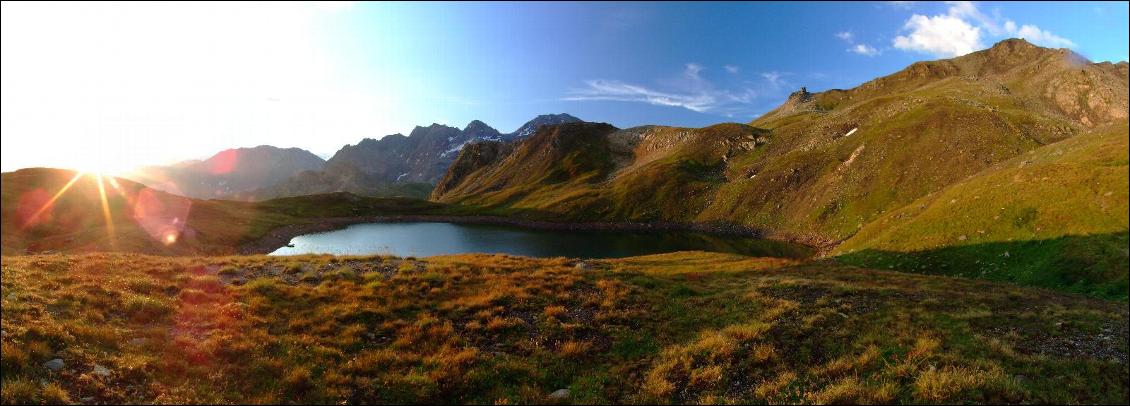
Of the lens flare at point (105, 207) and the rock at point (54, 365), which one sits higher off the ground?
the lens flare at point (105, 207)

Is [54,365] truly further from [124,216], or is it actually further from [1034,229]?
[124,216]

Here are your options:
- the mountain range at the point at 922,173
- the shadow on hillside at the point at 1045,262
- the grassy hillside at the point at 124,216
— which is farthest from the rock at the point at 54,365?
the shadow on hillside at the point at 1045,262

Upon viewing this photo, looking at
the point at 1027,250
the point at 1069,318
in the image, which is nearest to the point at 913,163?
the point at 1027,250

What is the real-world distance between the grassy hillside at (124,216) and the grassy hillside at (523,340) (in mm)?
2983

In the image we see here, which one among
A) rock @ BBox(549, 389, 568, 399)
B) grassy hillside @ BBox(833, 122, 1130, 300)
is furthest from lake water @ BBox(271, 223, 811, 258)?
rock @ BBox(549, 389, 568, 399)

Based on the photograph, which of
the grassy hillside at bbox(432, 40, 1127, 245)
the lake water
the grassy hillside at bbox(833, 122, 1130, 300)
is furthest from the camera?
the lake water

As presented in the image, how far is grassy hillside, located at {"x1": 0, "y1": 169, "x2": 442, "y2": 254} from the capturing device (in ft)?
55.0

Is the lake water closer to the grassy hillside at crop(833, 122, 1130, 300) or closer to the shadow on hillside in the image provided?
the grassy hillside at crop(833, 122, 1130, 300)

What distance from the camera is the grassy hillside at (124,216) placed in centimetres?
1675

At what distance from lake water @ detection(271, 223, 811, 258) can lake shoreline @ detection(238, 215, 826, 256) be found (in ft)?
8.93

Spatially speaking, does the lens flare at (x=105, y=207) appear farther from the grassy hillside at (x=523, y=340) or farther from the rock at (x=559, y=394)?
the rock at (x=559, y=394)

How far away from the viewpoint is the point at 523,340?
16516 millimetres

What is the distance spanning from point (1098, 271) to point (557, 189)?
165505 mm

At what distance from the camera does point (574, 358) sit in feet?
48.7
